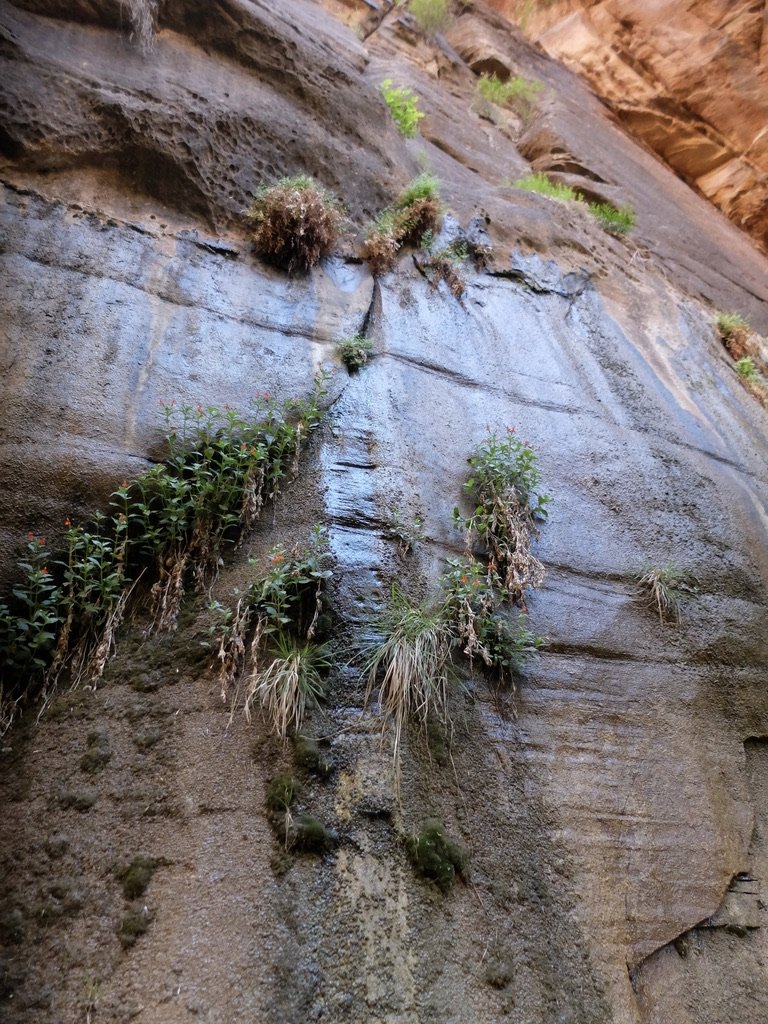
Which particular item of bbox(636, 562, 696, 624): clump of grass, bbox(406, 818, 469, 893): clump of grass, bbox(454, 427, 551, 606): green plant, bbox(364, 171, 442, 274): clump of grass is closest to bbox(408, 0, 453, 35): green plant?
bbox(364, 171, 442, 274): clump of grass

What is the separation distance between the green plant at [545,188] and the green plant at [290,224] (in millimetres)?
4185

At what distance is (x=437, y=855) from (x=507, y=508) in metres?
2.28

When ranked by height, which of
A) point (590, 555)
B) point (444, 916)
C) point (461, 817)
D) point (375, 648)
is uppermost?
point (590, 555)

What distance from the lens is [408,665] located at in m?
3.41

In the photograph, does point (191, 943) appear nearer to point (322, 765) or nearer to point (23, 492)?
point (322, 765)

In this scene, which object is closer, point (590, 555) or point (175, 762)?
point (175, 762)

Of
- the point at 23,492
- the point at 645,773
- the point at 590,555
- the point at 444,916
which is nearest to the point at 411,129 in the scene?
the point at 590,555

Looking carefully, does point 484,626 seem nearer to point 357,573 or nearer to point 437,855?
point 357,573

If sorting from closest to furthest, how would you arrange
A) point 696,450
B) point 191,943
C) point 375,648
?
point 191,943, point 375,648, point 696,450

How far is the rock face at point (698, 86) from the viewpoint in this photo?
12.7m

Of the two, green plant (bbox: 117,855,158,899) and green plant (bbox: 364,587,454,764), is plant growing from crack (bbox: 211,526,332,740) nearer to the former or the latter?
green plant (bbox: 364,587,454,764)

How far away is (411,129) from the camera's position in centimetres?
859

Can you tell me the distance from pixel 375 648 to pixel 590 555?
6.59 feet

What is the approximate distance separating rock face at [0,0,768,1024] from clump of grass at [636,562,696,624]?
3.5 inches
